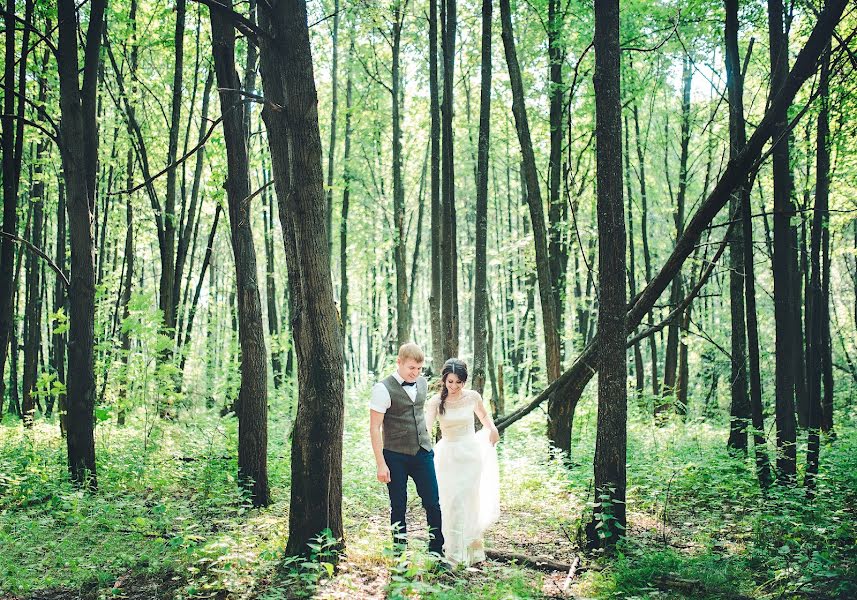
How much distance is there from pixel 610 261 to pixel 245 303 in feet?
13.9

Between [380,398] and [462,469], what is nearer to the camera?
[380,398]

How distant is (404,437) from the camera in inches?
228

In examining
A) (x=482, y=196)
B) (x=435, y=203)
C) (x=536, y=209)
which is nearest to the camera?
(x=536, y=209)

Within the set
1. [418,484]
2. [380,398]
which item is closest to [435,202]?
[380,398]

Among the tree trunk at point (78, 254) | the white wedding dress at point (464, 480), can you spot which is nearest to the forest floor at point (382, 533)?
the white wedding dress at point (464, 480)

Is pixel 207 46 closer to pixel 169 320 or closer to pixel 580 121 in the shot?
pixel 169 320

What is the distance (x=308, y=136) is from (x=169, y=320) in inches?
314

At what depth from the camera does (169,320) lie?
470 inches

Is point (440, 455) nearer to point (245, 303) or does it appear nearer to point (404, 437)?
point (404, 437)

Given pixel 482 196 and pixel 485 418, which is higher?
pixel 482 196

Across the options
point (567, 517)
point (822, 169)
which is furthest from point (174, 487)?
point (822, 169)

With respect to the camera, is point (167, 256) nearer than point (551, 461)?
No

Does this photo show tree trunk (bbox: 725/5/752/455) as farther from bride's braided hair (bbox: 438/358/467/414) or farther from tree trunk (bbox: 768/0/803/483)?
bride's braided hair (bbox: 438/358/467/414)

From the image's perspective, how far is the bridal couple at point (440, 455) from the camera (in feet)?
18.9
